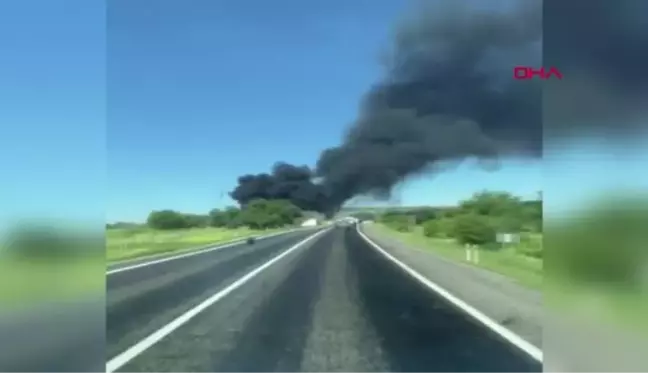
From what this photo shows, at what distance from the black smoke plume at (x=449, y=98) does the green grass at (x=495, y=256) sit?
1.30ft

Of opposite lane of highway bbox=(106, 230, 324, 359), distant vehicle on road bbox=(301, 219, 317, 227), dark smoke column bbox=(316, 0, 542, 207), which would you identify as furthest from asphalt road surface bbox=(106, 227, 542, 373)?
dark smoke column bbox=(316, 0, 542, 207)

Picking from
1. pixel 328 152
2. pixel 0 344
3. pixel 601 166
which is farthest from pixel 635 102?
pixel 0 344

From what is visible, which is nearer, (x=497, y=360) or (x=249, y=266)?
(x=497, y=360)

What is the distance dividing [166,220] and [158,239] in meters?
0.10

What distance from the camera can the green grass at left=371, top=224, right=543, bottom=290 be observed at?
2.60 m

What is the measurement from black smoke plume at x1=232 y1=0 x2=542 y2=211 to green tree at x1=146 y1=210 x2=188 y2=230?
226mm

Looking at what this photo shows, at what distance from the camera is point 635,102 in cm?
233

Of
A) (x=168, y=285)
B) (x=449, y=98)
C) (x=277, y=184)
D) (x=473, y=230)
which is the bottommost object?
(x=168, y=285)

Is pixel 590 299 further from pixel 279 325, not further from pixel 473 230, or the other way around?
pixel 279 325

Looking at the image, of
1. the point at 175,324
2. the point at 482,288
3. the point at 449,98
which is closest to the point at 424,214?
the point at 449,98

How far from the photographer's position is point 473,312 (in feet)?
11.6

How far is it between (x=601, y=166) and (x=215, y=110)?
4.34 feet

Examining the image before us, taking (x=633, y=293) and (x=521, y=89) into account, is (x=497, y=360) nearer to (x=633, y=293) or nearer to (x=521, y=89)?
(x=633, y=293)

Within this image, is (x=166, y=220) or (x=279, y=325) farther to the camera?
(x=279, y=325)
